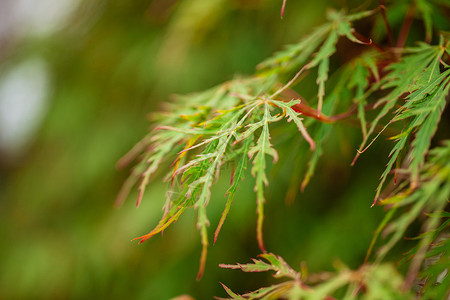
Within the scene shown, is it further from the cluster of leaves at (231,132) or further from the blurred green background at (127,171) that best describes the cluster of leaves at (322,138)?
the blurred green background at (127,171)

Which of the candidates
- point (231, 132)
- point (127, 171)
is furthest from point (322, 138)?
point (127, 171)

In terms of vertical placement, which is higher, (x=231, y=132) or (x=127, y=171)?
(x=231, y=132)

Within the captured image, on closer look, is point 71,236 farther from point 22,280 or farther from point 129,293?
point 129,293

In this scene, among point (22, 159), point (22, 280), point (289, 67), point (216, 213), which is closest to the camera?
point (289, 67)

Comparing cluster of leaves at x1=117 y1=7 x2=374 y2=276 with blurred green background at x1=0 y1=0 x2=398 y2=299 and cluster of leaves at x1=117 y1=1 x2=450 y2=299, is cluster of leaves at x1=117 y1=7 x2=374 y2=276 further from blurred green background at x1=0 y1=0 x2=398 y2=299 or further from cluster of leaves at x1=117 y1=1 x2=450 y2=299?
blurred green background at x1=0 y1=0 x2=398 y2=299

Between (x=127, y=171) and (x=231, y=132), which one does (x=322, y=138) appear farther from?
(x=127, y=171)

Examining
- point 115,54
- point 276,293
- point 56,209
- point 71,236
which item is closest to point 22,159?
point 56,209

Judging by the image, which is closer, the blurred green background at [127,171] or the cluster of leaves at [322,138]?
the cluster of leaves at [322,138]

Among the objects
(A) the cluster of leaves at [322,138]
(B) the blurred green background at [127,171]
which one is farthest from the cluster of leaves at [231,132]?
(B) the blurred green background at [127,171]
